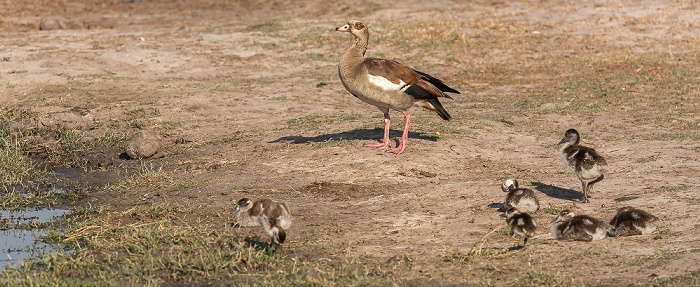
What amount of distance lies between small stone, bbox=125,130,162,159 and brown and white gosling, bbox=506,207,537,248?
21.7 feet

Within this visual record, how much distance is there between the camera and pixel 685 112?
48.1 feet

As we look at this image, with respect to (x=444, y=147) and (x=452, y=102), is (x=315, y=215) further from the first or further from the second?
(x=452, y=102)

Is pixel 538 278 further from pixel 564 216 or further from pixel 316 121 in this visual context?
pixel 316 121

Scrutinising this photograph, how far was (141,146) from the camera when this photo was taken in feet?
40.7

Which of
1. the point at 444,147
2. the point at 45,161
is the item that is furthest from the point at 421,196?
the point at 45,161

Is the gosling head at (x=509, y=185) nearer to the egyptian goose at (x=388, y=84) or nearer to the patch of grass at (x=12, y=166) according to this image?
the egyptian goose at (x=388, y=84)

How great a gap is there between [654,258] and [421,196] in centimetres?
331

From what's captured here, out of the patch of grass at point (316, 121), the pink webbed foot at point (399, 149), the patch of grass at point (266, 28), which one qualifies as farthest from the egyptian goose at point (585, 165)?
the patch of grass at point (266, 28)

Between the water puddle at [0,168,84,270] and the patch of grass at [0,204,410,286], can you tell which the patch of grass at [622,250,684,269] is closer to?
the patch of grass at [0,204,410,286]

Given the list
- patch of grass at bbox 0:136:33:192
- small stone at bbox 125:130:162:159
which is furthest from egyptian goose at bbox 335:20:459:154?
patch of grass at bbox 0:136:33:192

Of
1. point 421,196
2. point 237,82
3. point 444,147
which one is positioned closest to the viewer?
point 421,196

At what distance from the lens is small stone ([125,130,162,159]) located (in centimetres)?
1244

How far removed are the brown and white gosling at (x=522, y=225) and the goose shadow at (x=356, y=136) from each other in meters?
4.50

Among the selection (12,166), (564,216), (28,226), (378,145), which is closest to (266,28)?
(378,145)
